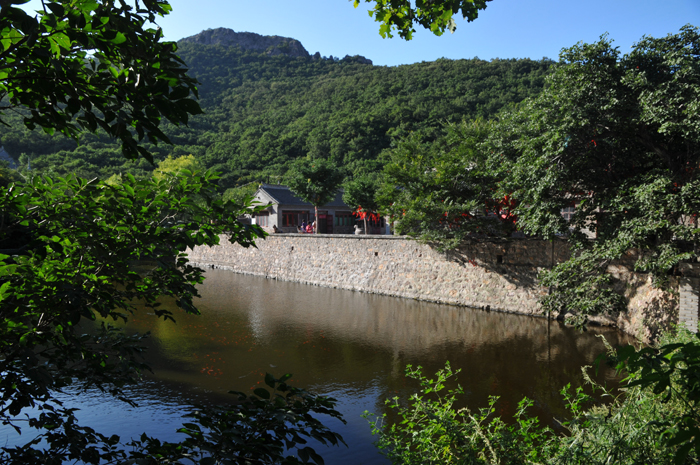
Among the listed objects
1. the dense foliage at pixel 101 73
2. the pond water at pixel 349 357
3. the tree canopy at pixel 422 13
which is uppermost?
the tree canopy at pixel 422 13

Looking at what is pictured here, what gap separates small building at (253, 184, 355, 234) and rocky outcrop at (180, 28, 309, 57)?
240ft

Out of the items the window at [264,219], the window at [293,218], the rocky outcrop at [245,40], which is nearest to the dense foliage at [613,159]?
the window at [293,218]

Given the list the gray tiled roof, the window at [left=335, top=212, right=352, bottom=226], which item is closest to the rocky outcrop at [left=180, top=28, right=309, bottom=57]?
the gray tiled roof

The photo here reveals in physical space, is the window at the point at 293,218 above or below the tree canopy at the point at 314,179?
below

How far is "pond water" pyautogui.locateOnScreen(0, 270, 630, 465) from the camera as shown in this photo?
7.23 metres

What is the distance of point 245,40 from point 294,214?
3194 inches

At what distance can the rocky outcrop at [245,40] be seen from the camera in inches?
3898

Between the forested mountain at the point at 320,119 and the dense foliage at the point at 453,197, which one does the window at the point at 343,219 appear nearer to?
the forested mountain at the point at 320,119

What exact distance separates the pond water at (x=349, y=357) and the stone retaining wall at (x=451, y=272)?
669mm

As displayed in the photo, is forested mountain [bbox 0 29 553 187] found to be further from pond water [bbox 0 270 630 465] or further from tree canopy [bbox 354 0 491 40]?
tree canopy [bbox 354 0 491 40]

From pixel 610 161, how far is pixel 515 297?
222 inches

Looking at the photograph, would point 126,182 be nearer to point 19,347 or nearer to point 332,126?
point 19,347

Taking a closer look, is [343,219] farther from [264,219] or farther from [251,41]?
[251,41]

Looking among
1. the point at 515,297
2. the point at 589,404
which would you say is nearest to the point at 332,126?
the point at 515,297
